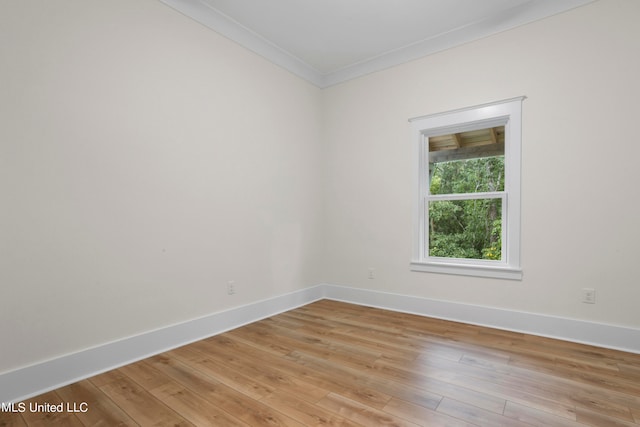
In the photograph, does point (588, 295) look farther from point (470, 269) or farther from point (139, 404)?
point (139, 404)

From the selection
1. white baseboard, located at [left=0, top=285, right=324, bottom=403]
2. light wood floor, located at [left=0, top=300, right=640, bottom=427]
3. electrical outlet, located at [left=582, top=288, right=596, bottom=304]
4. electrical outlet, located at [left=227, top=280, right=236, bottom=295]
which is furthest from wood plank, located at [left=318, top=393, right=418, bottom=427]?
electrical outlet, located at [left=582, top=288, right=596, bottom=304]

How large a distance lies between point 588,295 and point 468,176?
4.65 feet

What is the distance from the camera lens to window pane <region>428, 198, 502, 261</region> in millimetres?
3102

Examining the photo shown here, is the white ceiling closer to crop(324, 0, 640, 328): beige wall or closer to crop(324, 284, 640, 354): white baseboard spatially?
crop(324, 0, 640, 328): beige wall

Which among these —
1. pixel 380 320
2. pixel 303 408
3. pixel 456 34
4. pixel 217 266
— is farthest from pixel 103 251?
pixel 456 34

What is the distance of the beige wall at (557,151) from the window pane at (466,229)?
0.27 metres

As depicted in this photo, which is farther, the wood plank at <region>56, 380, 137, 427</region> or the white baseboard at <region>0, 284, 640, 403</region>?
the white baseboard at <region>0, 284, 640, 403</region>

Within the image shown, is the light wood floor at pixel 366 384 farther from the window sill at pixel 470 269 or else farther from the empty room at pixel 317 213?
the window sill at pixel 470 269

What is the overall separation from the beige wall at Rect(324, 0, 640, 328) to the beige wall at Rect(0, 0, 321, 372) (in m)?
1.50

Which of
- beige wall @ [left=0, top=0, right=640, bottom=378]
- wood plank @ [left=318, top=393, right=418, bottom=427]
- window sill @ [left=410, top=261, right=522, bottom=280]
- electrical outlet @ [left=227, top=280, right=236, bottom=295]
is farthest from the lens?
electrical outlet @ [left=227, top=280, right=236, bottom=295]

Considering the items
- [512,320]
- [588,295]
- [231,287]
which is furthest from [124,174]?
[588,295]

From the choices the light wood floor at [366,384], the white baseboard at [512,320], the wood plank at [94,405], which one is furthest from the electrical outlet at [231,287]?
the white baseboard at [512,320]

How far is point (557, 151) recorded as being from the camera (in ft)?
8.76

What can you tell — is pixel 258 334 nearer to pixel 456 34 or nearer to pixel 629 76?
pixel 456 34
